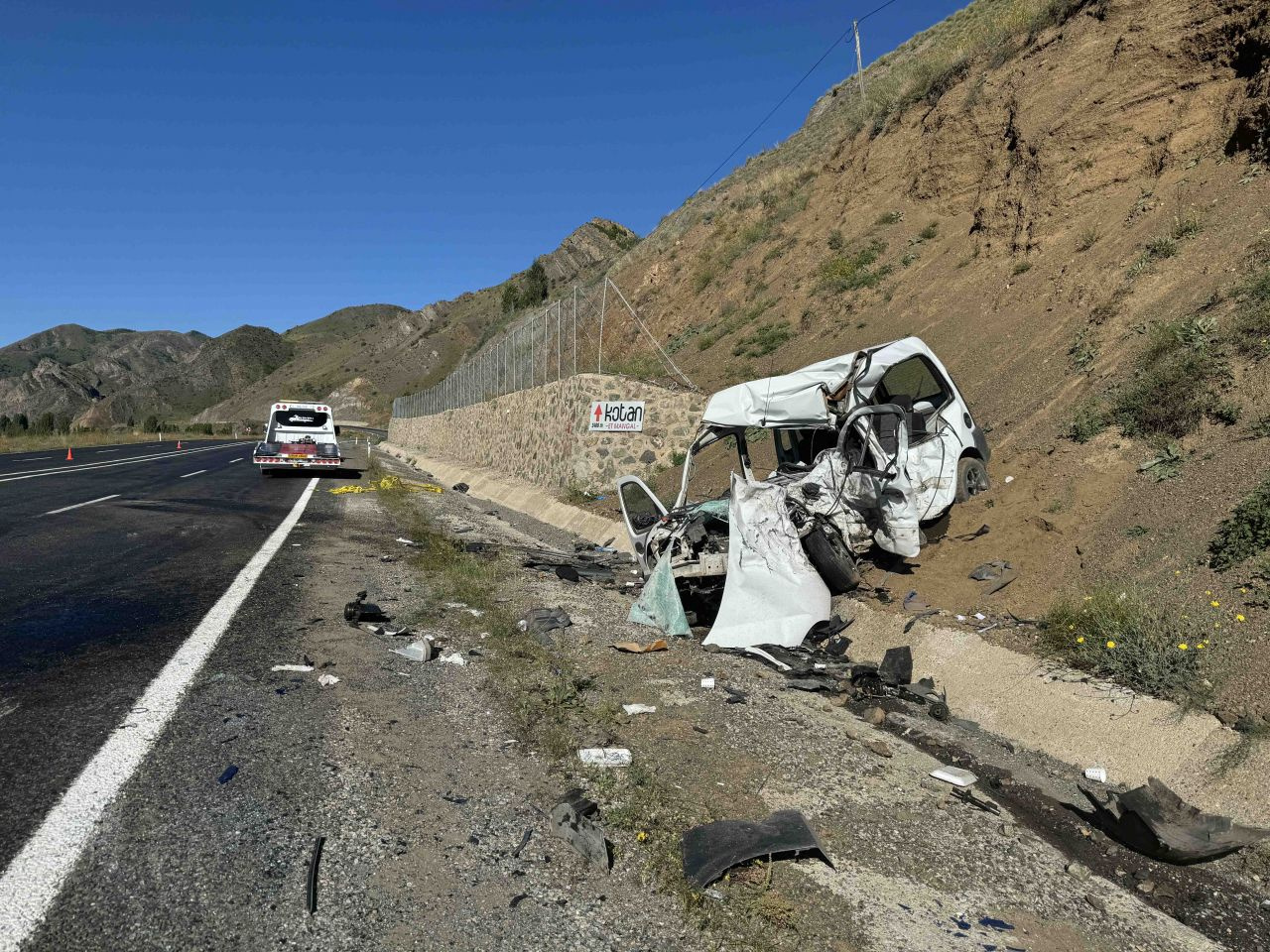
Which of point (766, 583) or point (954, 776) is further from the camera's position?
point (766, 583)

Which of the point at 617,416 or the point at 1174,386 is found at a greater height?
the point at 1174,386

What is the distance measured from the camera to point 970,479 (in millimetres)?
8820

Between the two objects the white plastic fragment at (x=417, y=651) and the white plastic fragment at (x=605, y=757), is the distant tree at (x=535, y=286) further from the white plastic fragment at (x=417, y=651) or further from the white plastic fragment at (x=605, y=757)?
the white plastic fragment at (x=605, y=757)

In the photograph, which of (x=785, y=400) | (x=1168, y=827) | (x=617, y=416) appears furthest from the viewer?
(x=617, y=416)

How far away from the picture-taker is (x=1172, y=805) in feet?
13.5

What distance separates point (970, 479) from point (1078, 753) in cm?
443

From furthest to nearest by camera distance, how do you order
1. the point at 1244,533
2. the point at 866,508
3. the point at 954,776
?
the point at 866,508 → the point at 1244,533 → the point at 954,776

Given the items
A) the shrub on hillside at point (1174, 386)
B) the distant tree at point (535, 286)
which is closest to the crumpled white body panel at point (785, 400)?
the shrub on hillside at point (1174, 386)

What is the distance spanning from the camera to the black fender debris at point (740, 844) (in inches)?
128

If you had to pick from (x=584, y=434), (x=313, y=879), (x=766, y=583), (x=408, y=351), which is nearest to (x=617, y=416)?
(x=584, y=434)

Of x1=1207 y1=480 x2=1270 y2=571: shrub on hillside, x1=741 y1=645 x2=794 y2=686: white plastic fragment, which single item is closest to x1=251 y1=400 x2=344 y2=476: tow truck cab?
x1=741 y1=645 x2=794 y2=686: white plastic fragment

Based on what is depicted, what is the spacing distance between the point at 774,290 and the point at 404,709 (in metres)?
19.9

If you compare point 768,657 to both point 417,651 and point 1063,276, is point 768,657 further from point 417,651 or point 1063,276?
point 1063,276

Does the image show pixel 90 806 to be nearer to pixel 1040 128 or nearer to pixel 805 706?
pixel 805 706
